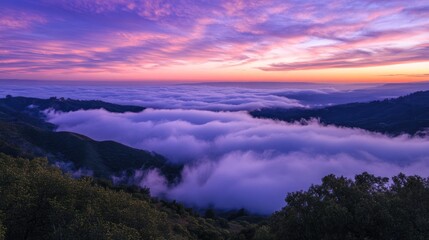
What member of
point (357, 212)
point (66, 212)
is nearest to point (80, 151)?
point (66, 212)

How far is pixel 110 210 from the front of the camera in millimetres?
20031

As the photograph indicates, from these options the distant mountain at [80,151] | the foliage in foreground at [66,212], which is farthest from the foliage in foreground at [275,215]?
the distant mountain at [80,151]

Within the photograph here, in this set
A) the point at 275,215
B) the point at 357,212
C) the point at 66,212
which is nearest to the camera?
the point at 357,212

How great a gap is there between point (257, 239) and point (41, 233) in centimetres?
1312

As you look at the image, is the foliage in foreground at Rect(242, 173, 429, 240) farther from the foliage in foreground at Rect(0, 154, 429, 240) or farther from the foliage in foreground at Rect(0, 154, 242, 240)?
the foliage in foreground at Rect(0, 154, 242, 240)

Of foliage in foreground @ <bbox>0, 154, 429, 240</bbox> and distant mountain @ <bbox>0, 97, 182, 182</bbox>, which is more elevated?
foliage in foreground @ <bbox>0, 154, 429, 240</bbox>

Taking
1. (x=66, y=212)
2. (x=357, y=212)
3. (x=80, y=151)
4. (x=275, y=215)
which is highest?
(x=357, y=212)

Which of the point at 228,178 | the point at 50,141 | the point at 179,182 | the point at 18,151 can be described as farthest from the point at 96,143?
the point at 228,178

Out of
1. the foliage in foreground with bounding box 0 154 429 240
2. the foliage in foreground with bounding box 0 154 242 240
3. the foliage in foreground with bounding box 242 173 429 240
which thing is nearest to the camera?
the foliage in foreground with bounding box 0 154 242 240

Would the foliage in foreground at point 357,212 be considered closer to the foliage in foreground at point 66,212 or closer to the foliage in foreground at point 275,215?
the foliage in foreground at point 275,215

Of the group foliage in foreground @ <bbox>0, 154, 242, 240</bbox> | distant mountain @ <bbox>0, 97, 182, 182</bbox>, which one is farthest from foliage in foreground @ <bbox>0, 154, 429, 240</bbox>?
distant mountain @ <bbox>0, 97, 182, 182</bbox>

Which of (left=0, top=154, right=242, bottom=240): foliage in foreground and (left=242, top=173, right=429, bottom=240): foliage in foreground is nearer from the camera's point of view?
(left=0, top=154, right=242, bottom=240): foliage in foreground

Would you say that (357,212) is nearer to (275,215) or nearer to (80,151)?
(275,215)

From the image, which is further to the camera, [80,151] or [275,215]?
[80,151]
